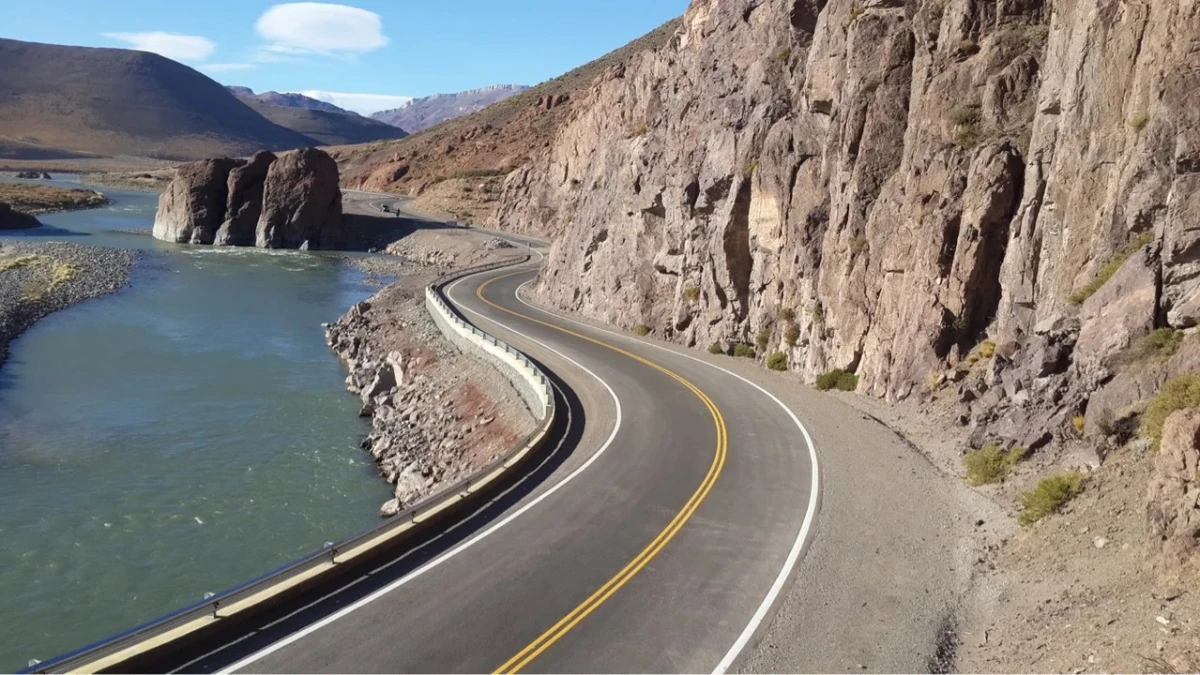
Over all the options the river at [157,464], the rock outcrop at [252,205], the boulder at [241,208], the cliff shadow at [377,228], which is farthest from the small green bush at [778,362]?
the boulder at [241,208]

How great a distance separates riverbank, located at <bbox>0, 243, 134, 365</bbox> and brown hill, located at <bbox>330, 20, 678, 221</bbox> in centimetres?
4217

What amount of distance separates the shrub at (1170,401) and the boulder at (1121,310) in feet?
5.93

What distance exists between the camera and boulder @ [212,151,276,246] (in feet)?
282

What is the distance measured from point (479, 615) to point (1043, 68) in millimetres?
19388

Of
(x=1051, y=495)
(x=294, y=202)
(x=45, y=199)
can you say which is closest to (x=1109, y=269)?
(x=1051, y=495)

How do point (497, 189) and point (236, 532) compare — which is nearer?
point (236, 532)

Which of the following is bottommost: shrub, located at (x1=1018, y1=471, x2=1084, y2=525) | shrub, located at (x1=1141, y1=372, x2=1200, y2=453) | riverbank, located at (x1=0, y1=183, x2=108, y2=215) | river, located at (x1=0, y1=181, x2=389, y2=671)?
river, located at (x1=0, y1=181, x2=389, y2=671)

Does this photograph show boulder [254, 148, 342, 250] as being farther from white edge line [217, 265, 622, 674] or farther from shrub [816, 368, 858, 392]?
white edge line [217, 265, 622, 674]

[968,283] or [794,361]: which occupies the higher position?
[968,283]

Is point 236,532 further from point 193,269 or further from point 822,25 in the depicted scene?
point 193,269

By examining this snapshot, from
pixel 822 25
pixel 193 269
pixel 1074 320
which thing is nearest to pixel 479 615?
pixel 1074 320

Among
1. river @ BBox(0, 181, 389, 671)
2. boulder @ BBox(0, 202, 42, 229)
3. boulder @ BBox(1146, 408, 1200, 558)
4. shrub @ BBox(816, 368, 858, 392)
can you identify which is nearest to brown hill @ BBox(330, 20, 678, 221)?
boulder @ BBox(0, 202, 42, 229)

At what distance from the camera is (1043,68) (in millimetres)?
21672

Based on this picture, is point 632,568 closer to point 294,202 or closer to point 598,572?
point 598,572
